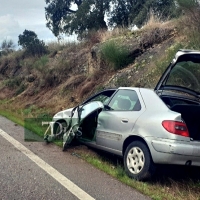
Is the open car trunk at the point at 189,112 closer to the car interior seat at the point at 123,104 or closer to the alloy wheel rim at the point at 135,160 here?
the car interior seat at the point at 123,104

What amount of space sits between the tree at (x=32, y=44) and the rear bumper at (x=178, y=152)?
22165mm

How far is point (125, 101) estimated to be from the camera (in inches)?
289

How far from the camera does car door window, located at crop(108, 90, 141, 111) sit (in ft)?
22.9

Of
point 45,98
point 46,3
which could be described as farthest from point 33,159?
point 46,3

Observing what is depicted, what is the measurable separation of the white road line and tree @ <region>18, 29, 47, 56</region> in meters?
18.7

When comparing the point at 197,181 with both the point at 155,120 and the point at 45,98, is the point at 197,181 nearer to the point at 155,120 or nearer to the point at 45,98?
the point at 155,120

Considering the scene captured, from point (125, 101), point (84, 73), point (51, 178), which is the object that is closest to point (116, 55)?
point (84, 73)

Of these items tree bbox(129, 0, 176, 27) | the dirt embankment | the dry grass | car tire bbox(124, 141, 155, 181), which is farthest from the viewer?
tree bbox(129, 0, 176, 27)

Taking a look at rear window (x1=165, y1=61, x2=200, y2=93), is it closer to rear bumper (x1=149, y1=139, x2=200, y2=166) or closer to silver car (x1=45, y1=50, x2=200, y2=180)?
silver car (x1=45, y1=50, x2=200, y2=180)

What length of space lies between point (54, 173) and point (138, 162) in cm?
144

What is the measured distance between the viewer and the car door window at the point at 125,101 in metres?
6.99

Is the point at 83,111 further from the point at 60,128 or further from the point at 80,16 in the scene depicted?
the point at 80,16

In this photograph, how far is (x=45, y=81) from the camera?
20.6 meters

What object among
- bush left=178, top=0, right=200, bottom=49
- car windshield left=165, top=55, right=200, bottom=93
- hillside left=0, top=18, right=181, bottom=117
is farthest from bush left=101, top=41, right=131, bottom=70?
car windshield left=165, top=55, right=200, bottom=93
